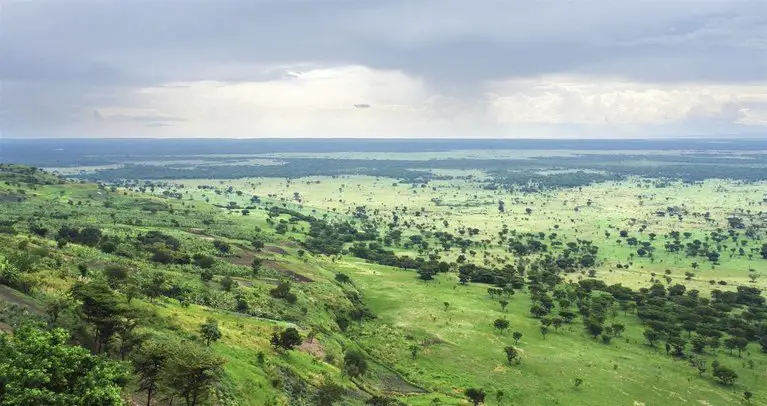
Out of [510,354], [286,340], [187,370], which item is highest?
[187,370]

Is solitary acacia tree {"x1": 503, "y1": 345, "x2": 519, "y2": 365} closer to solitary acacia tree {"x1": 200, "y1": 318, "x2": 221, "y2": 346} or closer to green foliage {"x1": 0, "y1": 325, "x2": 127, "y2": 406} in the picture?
solitary acacia tree {"x1": 200, "y1": 318, "x2": 221, "y2": 346}

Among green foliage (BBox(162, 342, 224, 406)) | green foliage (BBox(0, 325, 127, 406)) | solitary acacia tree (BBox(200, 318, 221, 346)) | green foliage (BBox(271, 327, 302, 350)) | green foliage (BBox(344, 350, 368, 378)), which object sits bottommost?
green foliage (BBox(344, 350, 368, 378))

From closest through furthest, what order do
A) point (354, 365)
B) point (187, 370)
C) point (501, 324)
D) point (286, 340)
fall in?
point (187, 370) < point (286, 340) < point (354, 365) < point (501, 324)

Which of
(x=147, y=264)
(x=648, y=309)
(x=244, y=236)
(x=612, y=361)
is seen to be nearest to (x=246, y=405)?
(x=147, y=264)

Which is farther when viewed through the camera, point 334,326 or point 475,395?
point 334,326

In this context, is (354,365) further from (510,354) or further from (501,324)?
(501,324)

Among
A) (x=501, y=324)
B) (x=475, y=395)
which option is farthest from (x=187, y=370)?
(x=501, y=324)

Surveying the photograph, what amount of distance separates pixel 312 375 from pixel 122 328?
1028 inches

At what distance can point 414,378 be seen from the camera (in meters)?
87.6

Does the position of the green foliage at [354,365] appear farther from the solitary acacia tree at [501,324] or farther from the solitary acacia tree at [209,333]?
the solitary acacia tree at [501,324]

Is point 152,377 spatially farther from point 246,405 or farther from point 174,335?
point 174,335

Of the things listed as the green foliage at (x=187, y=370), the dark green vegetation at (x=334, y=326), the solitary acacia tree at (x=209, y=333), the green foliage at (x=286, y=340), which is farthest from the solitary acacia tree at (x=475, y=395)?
the green foliage at (x=187, y=370)

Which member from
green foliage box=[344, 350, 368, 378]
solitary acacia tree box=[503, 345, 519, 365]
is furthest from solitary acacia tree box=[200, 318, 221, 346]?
solitary acacia tree box=[503, 345, 519, 365]

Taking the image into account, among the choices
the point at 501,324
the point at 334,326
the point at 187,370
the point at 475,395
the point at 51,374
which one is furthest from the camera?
the point at 501,324
